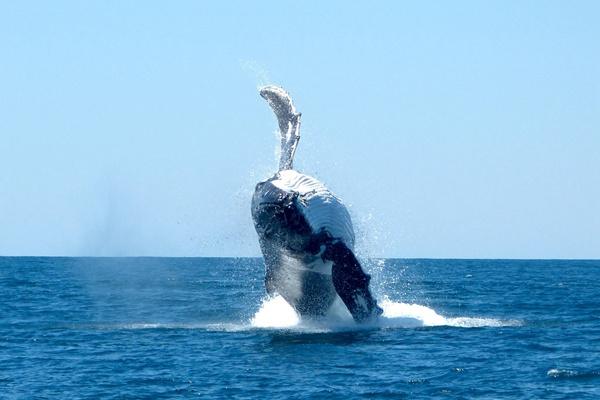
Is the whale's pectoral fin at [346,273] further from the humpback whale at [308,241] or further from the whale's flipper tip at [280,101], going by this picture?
the whale's flipper tip at [280,101]

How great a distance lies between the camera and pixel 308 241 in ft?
81.7

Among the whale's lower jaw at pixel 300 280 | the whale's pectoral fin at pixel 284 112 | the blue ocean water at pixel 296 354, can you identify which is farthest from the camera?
the whale's pectoral fin at pixel 284 112

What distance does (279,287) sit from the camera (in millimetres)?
27109

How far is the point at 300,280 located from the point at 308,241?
165 centimetres

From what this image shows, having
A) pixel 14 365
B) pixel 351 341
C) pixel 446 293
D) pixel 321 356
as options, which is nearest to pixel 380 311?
pixel 351 341

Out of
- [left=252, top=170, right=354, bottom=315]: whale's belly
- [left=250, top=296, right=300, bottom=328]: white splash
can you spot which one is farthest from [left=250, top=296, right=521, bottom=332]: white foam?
[left=252, top=170, right=354, bottom=315]: whale's belly

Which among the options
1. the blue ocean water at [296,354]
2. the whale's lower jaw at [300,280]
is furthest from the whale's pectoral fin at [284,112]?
the blue ocean water at [296,354]

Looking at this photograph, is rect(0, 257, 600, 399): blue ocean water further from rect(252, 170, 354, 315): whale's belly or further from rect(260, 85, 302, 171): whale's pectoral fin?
rect(260, 85, 302, 171): whale's pectoral fin

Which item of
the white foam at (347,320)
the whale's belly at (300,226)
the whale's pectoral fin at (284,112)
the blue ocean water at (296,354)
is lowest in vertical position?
the blue ocean water at (296,354)

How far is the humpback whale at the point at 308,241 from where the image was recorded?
24.7 meters

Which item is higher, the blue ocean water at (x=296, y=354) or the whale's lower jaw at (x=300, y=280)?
the whale's lower jaw at (x=300, y=280)

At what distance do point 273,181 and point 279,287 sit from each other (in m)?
3.34

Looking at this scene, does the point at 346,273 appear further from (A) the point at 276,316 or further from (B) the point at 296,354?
(A) the point at 276,316

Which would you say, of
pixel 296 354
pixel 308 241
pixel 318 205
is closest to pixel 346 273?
pixel 308 241
